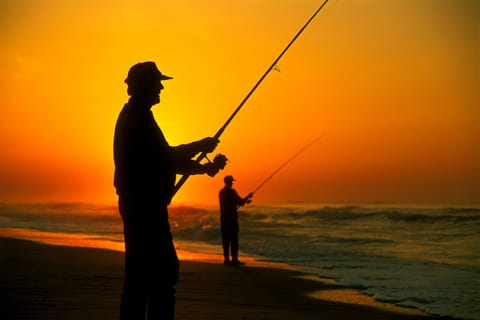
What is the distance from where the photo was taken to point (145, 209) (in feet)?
12.1

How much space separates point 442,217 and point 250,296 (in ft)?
77.1

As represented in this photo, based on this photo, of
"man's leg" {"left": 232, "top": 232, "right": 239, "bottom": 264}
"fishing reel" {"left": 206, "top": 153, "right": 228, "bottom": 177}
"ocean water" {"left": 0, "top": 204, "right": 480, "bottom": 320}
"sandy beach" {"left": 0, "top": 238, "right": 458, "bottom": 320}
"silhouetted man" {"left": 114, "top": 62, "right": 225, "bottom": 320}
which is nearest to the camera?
"silhouetted man" {"left": 114, "top": 62, "right": 225, "bottom": 320}

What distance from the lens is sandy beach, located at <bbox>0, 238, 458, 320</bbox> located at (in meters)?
6.13

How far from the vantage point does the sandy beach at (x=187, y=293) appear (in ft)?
20.1

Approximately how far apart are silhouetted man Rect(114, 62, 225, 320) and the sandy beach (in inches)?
85.4

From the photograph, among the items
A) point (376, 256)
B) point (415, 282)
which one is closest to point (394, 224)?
point (376, 256)

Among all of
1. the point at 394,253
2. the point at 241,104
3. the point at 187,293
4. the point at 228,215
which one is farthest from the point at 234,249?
the point at 241,104

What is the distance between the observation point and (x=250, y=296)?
775 cm

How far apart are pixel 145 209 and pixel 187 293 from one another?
4.04 meters

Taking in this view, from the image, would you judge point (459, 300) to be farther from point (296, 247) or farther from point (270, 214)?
point (270, 214)

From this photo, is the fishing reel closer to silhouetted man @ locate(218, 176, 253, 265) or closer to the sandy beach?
the sandy beach

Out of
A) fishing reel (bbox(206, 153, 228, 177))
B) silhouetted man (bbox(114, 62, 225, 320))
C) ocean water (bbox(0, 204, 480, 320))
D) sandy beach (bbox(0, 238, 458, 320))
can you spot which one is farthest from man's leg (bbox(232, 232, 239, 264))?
silhouetted man (bbox(114, 62, 225, 320))

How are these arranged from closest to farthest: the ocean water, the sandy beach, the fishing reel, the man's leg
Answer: the fishing reel → the sandy beach → the ocean water → the man's leg

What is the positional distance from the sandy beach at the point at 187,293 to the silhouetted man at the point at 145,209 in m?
2.17
